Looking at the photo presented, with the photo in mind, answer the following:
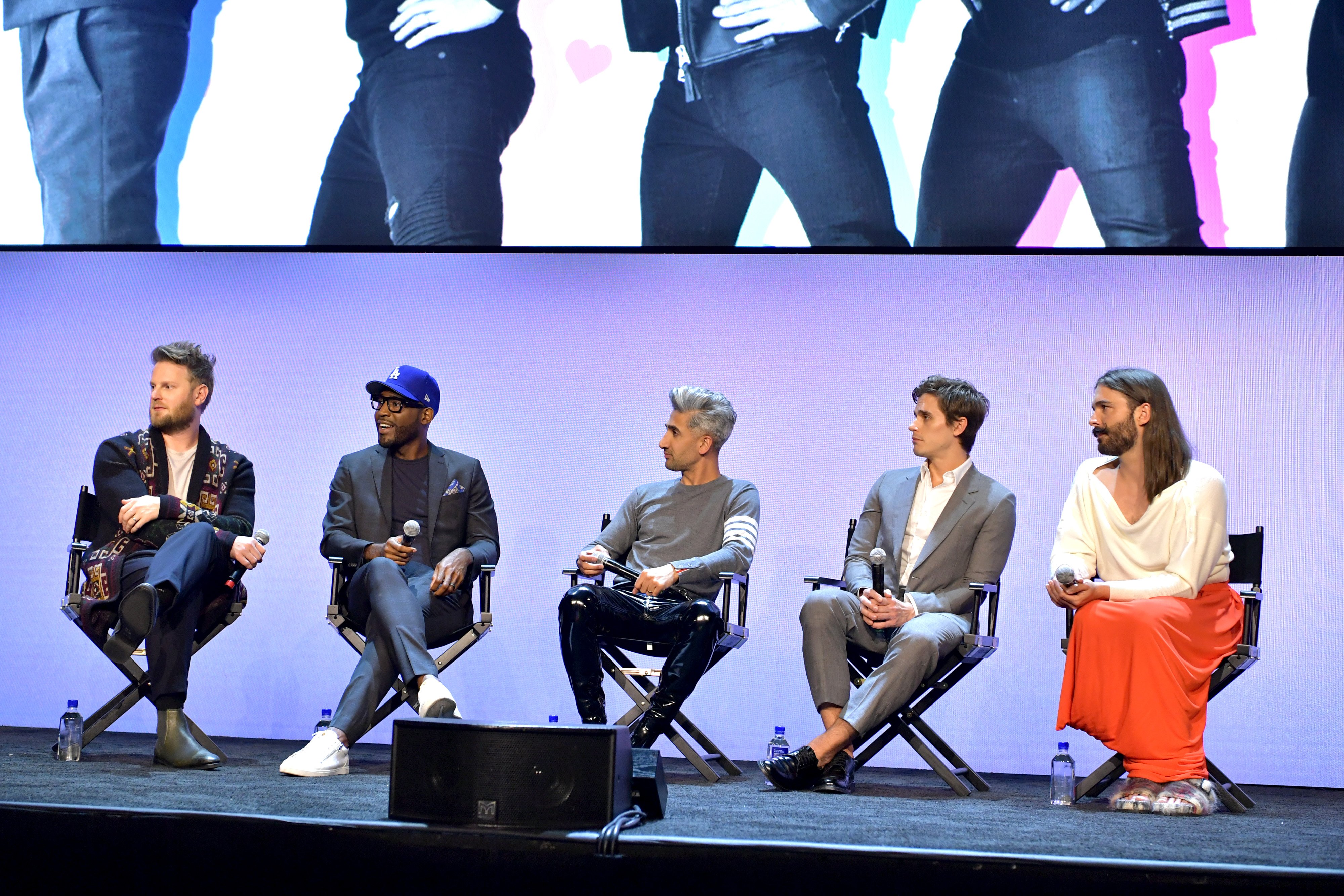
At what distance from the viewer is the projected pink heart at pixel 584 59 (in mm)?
4590

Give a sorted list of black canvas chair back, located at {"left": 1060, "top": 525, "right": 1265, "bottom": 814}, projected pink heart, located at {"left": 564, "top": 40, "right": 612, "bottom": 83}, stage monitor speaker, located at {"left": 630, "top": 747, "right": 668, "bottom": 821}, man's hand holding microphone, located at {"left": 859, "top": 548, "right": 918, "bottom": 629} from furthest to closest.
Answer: projected pink heart, located at {"left": 564, "top": 40, "right": 612, "bottom": 83}
man's hand holding microphone, located at {"left": 859, "top": 548, "right": 918, "bottom": 629}
black canvas chair back, located at {"left": 1060, "top": 525, "right": 1265, "bottom": 814}
stage monitor speaker, located at {"left": 630, "top": 747, "right": 668, "bottom": 821}

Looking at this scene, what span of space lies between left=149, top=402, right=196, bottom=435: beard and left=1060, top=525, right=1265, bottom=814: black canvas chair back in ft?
8.41

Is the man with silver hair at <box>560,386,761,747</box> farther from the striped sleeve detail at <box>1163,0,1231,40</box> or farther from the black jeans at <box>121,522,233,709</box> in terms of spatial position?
the striped sleeve detail at <box>1163,0,1231,40</box>

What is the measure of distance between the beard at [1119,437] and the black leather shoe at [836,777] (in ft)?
3.50

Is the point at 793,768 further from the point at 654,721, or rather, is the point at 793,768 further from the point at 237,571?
the point at 237,571

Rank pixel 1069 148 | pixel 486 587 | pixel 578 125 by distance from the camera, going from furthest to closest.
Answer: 1. pixel 578 125
2. pixel 1069 148
3. pixel 486 587

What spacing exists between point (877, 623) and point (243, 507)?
1.89m

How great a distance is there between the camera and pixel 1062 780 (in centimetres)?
318

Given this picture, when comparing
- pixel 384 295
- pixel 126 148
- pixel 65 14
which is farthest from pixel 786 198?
pixel 65 14

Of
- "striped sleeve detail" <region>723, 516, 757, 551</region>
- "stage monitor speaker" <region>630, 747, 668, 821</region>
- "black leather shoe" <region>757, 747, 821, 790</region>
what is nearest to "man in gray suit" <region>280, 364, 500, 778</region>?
"striped sleeve detail" <region>723, 516, 757, 551</region>

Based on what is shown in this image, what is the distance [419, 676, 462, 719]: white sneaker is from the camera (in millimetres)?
2994

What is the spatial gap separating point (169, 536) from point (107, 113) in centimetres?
217

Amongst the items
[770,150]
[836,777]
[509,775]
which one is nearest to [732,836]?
[509,775]

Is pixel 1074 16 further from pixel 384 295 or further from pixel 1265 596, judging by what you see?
pixel 384 295
